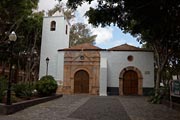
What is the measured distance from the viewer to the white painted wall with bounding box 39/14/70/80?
30606 mm

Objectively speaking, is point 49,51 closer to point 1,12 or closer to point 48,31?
point 48,31

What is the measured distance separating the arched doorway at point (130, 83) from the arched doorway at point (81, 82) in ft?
14.3

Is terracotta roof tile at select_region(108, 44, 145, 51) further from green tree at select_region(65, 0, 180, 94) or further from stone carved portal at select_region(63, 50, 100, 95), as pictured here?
green tree at select_region(65, 0, 180, 94)

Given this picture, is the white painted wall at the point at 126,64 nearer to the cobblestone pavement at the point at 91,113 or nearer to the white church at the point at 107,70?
the white church at the point at 107,70

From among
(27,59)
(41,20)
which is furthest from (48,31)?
(27,59)

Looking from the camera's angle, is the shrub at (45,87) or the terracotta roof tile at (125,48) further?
the terracotta roof tile at (125,48)

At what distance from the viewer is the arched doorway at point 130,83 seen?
29.3m

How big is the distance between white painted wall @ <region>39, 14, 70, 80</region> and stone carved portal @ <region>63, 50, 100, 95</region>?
1131 millimetres

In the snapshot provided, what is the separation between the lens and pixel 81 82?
29.7 meters

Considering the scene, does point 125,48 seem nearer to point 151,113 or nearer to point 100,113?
point 151,113

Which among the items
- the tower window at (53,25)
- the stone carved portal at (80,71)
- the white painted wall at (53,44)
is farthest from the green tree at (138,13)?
the tower window at (53,25)

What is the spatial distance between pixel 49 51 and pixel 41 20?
15.5 feet

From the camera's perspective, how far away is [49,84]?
1944 centimetres

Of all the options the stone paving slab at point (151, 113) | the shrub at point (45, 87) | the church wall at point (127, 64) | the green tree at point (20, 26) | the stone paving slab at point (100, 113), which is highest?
the green tree at point (20, 26)
